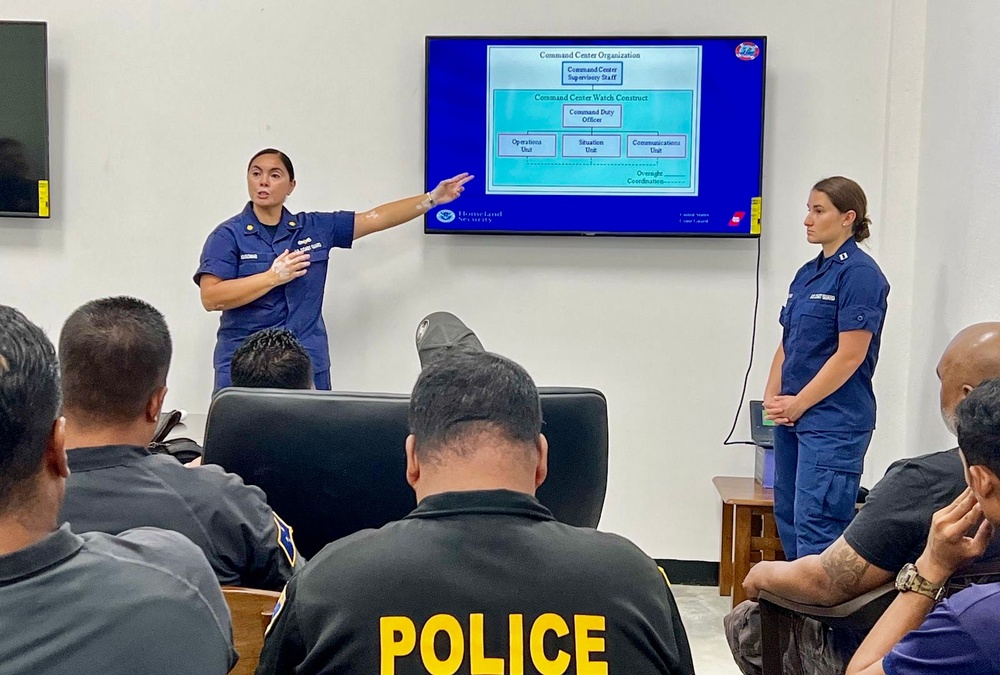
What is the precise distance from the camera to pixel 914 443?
3.95m

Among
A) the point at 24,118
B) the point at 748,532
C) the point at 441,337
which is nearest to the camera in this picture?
the point at 441,337

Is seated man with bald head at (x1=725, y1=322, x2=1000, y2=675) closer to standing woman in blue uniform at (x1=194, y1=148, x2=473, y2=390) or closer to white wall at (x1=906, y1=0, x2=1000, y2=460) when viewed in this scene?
white wall at (x1=906, y1=0, x2=1000, y2=460)

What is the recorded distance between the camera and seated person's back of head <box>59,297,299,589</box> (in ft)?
5.10

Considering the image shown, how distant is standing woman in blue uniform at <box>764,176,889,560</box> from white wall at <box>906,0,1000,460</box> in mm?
320

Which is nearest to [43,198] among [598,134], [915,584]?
[598,134]

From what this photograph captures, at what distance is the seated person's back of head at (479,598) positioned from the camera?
1149 mm

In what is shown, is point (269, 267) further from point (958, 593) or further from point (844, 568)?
point (958, 593)

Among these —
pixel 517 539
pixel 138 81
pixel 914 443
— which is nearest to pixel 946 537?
pixel 517 539

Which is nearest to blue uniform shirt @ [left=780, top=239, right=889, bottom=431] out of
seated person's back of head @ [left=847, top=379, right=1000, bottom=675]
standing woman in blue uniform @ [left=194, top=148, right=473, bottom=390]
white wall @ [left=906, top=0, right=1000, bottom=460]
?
white wall @ [left=906, top=0, right=1000, bottom=460]

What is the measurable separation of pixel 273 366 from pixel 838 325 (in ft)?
6.25

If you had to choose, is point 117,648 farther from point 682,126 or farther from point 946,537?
point 682,126

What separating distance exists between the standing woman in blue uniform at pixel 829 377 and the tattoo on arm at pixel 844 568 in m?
1.50

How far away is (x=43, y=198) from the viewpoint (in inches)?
169

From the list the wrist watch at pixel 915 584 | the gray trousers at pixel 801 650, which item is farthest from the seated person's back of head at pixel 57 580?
the gray trousers at pixel 801 650
